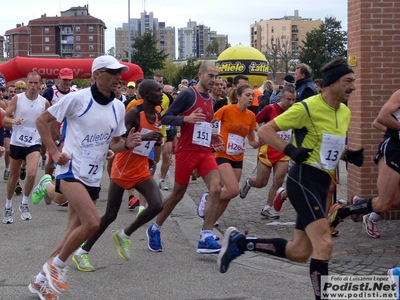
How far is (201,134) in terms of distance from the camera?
775cm

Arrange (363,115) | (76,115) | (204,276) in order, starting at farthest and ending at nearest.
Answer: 1. (363,115)
2. (204,276)
3. (76,115)

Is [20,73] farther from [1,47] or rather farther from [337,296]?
[1,47]

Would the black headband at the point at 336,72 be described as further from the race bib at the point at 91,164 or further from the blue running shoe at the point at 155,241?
the blue running shoe at the point at 155,241

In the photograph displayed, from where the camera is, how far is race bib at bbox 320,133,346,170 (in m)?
5.22

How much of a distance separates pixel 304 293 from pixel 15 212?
5.96 m

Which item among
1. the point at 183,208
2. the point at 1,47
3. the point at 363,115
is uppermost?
the point at 1,47

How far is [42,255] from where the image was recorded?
7492 mm

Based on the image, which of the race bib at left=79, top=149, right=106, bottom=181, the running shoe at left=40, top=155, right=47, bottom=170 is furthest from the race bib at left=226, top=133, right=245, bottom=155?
the running shoe at left=40, top=155, right=47, bottom=170

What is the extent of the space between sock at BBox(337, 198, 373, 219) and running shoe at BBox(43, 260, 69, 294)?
277 cm

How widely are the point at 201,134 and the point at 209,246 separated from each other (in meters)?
1.27

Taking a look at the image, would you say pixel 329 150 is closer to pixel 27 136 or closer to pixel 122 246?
pixel 122 246

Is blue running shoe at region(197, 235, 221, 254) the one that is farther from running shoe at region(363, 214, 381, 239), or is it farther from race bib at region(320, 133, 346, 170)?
race bib at region(320, 133, 346, 170)

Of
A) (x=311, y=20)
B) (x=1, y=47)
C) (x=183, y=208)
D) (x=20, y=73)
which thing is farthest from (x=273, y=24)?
(x=183, y=208)

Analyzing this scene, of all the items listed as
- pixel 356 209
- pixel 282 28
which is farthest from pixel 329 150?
pixel 282 28
